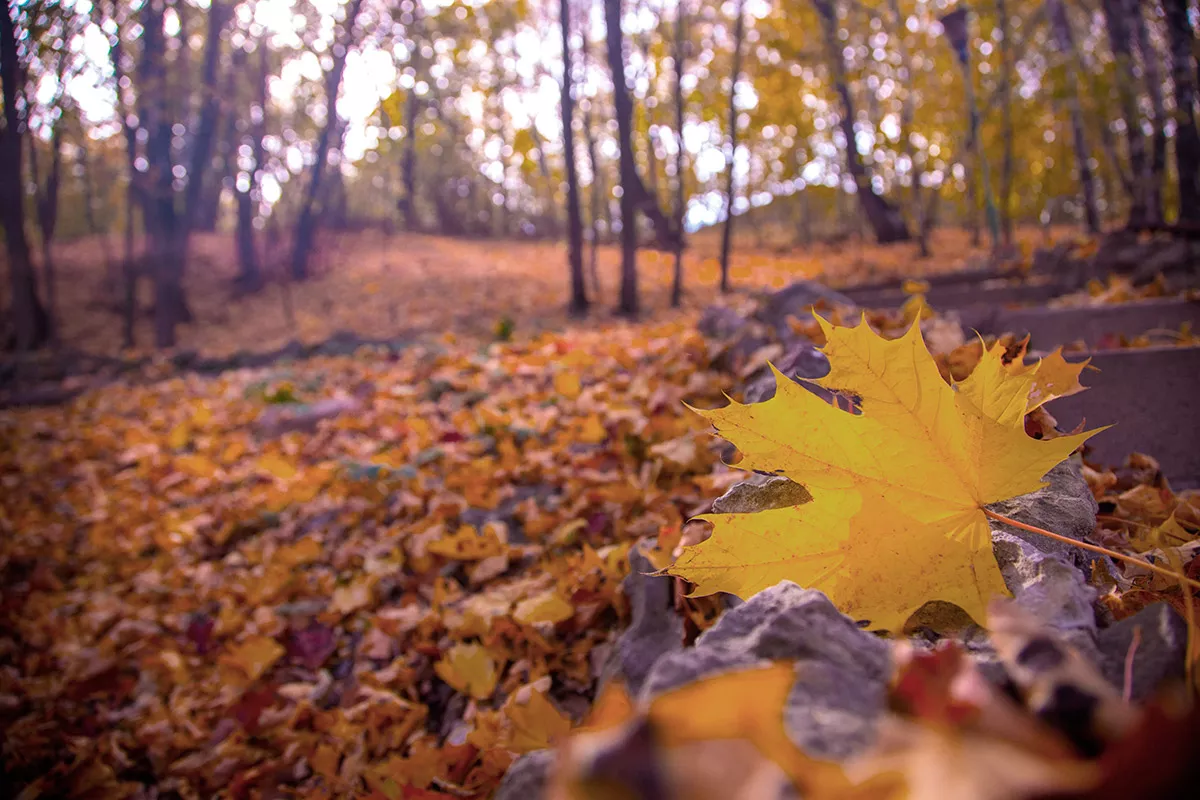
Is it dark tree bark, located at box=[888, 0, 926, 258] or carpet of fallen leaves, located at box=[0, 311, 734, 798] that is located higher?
dark tree bark, located at box=[888, 0, 926, 258]

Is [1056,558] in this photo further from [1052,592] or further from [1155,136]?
[1155,136]

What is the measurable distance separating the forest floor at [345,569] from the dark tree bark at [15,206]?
17.6 ft

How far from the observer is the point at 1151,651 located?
0.56 m

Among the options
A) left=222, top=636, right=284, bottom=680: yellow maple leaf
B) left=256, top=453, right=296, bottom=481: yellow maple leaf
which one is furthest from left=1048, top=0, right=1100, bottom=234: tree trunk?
left=222, top=636, right=284, bottom=680: yellow maple leaf

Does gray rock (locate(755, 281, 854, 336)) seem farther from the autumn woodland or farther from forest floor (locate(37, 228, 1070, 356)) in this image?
forest floor (locate(37, 228, 1070, 356))

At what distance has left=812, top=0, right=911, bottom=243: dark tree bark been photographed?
9922 millimetres

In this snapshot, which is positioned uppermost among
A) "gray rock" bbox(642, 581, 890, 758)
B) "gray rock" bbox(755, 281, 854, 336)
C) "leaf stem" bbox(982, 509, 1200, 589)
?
"gray rock" bbox(755, 281, 854, 336)

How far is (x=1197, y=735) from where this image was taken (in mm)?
285

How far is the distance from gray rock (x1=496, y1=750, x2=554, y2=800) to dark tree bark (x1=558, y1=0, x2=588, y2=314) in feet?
26.8

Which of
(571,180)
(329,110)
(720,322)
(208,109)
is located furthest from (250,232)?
(720,322)

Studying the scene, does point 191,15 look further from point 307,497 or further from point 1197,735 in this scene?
point 1197,735

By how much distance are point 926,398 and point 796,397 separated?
0.13 meters

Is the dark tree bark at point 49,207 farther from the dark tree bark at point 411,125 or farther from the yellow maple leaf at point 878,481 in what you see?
the yellow maple leaf at point 878,481

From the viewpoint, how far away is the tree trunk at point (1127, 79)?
23.3 feet
